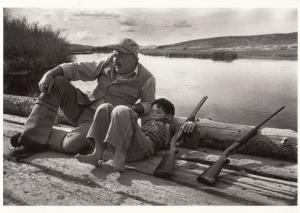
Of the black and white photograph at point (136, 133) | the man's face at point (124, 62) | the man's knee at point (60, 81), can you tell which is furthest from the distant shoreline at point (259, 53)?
the man's knee at point (60, 81)

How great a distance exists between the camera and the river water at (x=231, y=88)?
7895 millimetres

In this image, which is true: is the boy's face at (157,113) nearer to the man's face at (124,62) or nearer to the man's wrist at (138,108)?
the man's wrist at (138,108)

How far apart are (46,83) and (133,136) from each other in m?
1.02

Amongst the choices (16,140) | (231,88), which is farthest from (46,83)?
(231,88)

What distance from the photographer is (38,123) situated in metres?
3.91

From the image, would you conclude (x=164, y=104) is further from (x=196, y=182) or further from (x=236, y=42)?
(x=236, y=42)

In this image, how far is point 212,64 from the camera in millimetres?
12750

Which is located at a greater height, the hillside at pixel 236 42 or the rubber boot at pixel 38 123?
the hillside at pixel 236 42

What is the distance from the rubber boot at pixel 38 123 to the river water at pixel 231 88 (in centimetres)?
258
